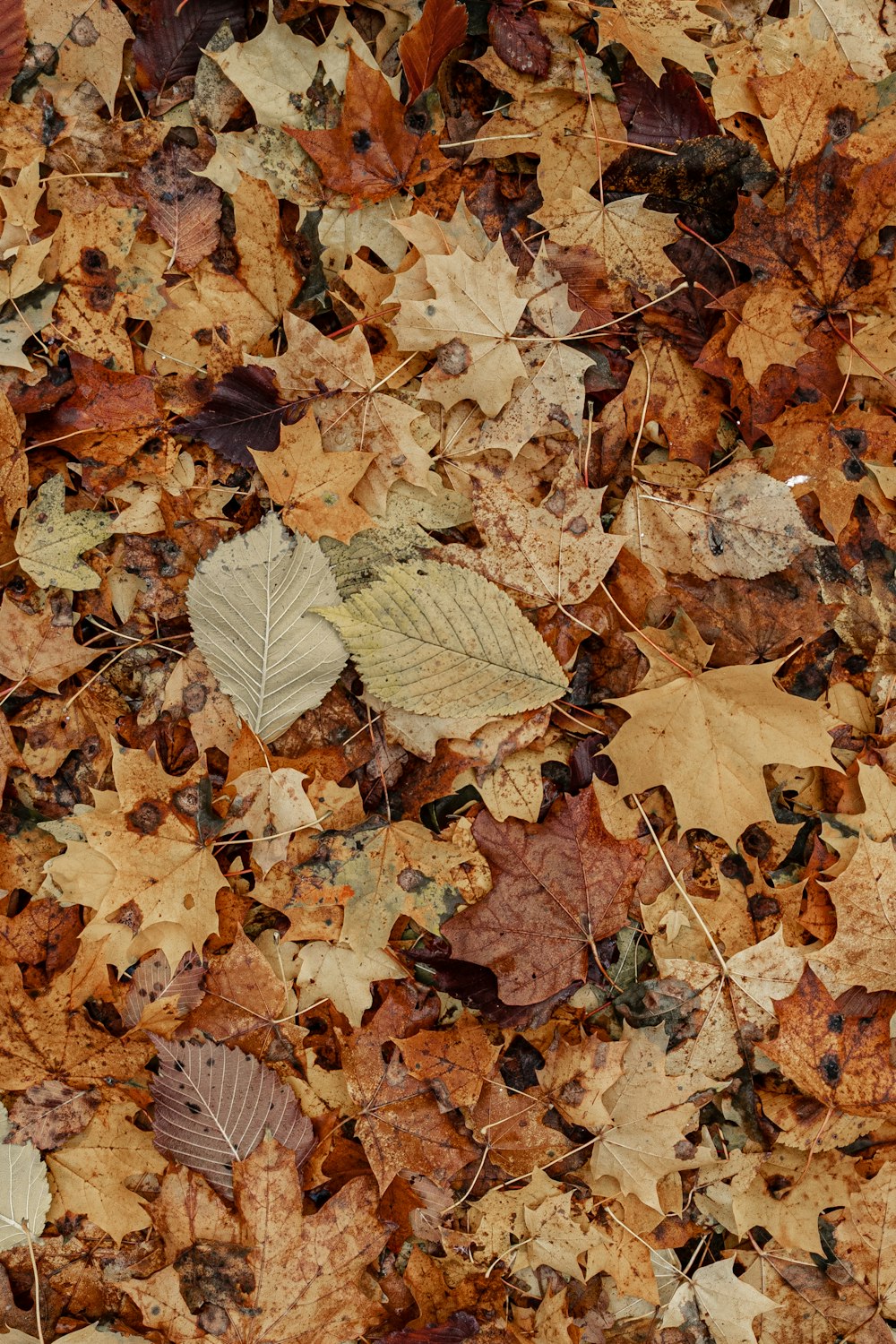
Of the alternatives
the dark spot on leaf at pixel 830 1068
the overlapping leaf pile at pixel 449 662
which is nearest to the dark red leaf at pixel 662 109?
the overlapping leaf pile at pixel 449 662

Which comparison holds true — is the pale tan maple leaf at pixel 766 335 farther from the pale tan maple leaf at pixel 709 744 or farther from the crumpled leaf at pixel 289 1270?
the crumpled leaf at pixel 289 1270

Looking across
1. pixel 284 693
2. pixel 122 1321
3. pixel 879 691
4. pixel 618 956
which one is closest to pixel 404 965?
pixel 618 956

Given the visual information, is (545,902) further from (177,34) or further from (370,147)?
(177,34)

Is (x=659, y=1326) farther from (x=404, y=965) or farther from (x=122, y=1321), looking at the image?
(x=122, y=1321)

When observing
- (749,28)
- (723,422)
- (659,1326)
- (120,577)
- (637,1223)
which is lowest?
(659,1326)

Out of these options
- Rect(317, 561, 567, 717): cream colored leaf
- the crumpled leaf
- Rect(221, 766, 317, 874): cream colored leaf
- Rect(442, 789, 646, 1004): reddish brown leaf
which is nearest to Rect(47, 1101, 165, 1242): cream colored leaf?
the crumpled leaf

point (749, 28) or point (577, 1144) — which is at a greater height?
point (749, 28)

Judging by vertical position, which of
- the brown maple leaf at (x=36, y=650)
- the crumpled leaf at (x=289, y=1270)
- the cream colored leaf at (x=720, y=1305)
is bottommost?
the cream colored leaf at (x=720, y=1305)
